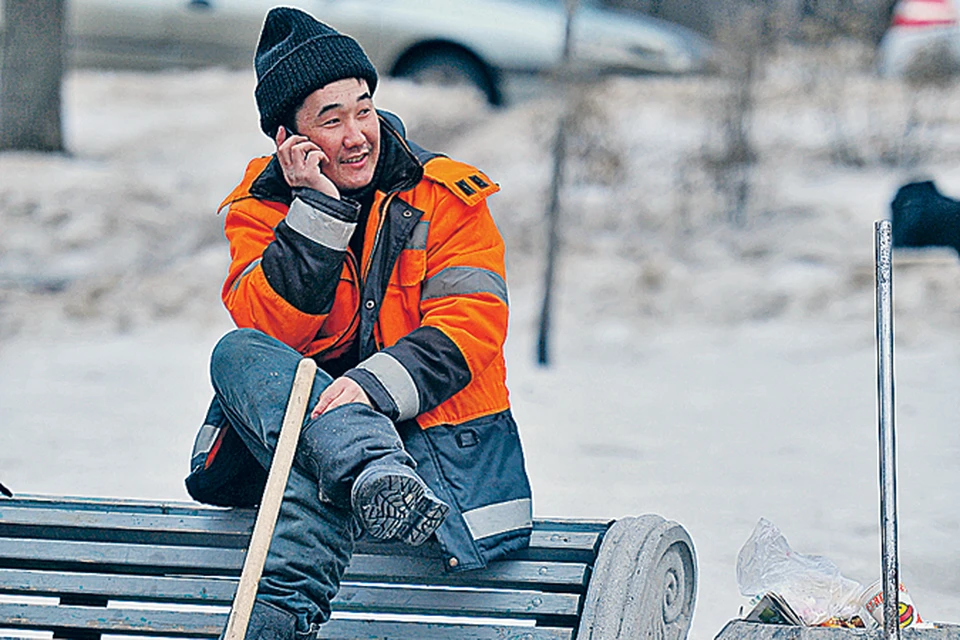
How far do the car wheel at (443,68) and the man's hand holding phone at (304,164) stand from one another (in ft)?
21.4

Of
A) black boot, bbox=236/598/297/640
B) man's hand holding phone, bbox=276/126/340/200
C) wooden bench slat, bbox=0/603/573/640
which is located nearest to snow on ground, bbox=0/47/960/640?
wooden bench slat, bbox=0/603/573/640

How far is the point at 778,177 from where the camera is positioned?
7.96 metres

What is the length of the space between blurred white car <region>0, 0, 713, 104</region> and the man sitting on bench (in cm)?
607

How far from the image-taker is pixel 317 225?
94.3 inches

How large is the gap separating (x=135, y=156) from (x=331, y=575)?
6.90 metres

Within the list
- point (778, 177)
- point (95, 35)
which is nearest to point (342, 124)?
point (778, 177)

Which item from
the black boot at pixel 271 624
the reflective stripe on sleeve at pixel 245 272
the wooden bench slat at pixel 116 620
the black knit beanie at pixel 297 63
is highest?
the black knit beanie at pixel 297 63

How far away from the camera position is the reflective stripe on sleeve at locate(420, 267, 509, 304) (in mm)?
2482

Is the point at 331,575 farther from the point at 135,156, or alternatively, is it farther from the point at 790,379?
the point at 135,156

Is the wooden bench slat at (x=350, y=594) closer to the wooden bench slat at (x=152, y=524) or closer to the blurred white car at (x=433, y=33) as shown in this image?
the wooden bench slat at (x=152, y=524)

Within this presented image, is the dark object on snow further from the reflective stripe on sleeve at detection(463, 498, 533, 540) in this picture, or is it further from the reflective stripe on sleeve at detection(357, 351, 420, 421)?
the reflective stripe on sleeve at detection(357, 351, 420, 421)

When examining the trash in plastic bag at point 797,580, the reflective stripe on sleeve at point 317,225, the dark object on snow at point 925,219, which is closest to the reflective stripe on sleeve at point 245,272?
the reflective stripe on sleeve at point 317,225

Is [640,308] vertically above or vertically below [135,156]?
below

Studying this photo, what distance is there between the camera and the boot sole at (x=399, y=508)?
2107 mm
